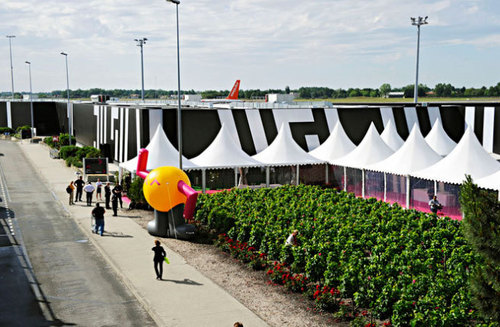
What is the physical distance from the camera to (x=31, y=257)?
735 inches

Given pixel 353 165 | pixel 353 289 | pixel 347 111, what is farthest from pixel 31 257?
pixel 347 111

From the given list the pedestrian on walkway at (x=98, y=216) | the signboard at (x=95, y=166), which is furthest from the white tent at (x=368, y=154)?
the signboard at (x=95, y=166)

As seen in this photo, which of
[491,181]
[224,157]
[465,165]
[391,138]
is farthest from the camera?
[391,138]

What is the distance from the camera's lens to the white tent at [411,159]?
2759 cm

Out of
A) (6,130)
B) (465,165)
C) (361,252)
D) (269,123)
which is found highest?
(269,123)

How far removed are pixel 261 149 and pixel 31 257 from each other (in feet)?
66.5

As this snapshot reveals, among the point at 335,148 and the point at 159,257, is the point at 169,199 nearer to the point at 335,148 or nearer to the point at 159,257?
the point at 159,257

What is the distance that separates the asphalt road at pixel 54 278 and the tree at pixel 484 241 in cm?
787

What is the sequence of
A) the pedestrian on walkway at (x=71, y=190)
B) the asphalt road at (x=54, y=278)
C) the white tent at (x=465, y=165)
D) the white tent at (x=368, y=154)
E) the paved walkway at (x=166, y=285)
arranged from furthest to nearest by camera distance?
the white tent at (x=368, y=154) < the pedestrian on walkway at (x=71, y=190) < the white tent at (x=465, y=165) < the asphalt road at (x=54, y=278) < the paved walkway at (x=166, y=285)

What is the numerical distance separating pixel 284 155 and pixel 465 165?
10757 millimetres

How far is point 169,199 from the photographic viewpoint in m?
20.5

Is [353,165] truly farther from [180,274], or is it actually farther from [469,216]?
[469,216]

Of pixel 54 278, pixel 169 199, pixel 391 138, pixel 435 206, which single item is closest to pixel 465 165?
pixel 435 206

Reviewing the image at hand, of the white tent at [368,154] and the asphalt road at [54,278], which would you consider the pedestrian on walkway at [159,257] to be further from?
the white tent at [368,154]
